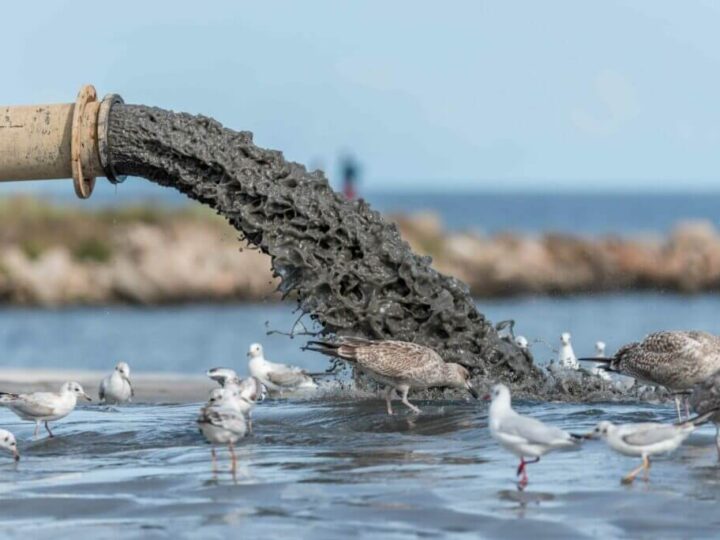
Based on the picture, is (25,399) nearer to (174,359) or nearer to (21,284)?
(174,359)

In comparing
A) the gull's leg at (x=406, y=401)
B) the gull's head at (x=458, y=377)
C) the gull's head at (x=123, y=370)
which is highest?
the gull's head at (x=123, y=370)

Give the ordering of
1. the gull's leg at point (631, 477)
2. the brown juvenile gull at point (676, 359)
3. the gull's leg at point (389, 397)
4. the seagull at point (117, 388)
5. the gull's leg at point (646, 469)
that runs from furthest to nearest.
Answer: the seagull at point (117, 388) < the gull's leg at point (389, 397) < the brown juvenile gull at point (676, 359) < the gull's leg at point (646, 469) < the gull's leg at point (631, 477)

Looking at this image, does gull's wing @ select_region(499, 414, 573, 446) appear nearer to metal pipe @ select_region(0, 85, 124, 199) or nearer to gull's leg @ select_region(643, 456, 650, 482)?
gull's leg @ select_region(643, 456, 650, 482)

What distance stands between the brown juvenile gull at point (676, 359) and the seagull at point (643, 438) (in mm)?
2902

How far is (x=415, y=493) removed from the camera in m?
9.70

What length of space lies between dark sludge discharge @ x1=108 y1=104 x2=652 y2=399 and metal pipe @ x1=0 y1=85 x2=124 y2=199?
154 mm

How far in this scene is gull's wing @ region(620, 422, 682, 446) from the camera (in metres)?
9.98

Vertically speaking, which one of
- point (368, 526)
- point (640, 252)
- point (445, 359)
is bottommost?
point (368, 526)

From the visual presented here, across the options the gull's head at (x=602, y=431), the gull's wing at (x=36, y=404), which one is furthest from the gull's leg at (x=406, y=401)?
the gull's head at (x=602, y=431)

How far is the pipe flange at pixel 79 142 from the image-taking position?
1377cm

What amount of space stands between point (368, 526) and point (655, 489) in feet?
6.04

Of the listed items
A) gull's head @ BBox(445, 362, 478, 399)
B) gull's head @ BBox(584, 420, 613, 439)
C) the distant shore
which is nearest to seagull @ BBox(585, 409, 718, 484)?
gull's head @ BBox(584, 420, 613, 439)

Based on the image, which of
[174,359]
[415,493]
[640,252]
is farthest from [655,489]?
[640,252]

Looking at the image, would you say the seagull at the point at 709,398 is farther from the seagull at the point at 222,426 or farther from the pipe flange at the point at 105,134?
the pipe flange at the point at 105,134
